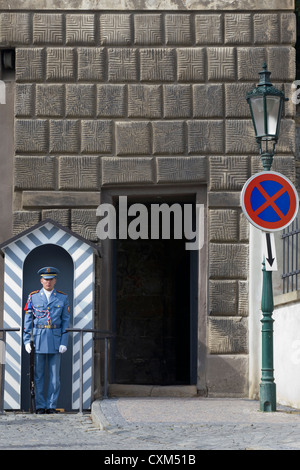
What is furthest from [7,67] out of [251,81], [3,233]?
[251,81]

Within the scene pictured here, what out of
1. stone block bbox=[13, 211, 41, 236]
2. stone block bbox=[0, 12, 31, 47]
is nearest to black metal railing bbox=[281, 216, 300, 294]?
stone block bbox=[13, 211, 41, 236]

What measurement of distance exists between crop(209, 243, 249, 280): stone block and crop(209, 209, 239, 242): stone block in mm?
91

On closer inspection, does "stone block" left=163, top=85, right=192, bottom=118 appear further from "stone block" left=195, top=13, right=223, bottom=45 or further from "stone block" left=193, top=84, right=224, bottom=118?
"stone block" left=195, top=13, right=223, bottom=45

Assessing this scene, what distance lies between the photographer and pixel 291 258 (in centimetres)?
1386

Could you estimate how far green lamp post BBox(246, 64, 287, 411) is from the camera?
38.9 ft

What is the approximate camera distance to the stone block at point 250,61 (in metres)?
14.9

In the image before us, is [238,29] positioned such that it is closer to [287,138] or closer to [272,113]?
[287,138]

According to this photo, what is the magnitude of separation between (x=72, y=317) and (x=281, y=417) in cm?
355

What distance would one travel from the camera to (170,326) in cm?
1977

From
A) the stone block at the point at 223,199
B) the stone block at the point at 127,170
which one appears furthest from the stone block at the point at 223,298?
the stone block at the point at 127,170

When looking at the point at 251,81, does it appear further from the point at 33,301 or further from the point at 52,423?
the point at 52,423

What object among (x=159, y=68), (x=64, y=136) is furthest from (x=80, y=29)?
(x=64, y=136)

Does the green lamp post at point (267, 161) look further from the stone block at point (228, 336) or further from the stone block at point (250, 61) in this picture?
the stone block at point (250, 61)

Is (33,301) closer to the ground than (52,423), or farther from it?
farther from it
